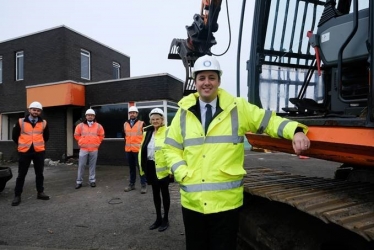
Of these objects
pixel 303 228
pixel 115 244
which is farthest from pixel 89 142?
pixel 303 228

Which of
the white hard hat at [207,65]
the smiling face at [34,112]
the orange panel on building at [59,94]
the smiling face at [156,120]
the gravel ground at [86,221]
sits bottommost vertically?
the gravel ground at [86,221]

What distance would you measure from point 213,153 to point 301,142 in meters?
0.63

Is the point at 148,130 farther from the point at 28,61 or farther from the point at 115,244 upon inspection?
the point at 28,61

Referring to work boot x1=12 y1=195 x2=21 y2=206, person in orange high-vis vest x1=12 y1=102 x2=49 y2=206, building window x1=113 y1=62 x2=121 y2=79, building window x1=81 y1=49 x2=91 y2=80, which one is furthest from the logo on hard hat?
building window x1=113 y1=62 x2=121 y2=79

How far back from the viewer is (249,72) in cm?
A: 337

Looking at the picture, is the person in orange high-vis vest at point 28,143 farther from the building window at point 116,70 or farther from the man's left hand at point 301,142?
the building window at point 116,70

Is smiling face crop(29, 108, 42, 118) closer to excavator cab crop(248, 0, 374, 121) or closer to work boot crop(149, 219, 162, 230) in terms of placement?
work boot crop(149, 219, 162, 230)

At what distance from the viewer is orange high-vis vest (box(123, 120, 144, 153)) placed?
308 inches

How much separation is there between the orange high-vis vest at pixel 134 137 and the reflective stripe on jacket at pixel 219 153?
5.43 m

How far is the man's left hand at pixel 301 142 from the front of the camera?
211 centimetres

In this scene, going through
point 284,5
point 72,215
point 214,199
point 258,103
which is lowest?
point 72,215

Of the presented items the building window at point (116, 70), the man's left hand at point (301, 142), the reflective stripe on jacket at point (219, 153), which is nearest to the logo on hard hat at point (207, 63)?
the reflective stripe on jacket at point (219, 153)

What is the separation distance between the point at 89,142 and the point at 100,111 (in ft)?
18.9

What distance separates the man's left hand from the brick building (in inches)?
394
